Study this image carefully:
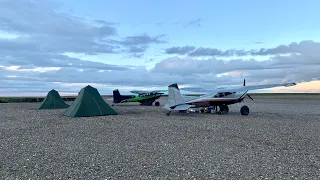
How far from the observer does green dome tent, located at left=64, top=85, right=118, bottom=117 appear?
22031 mm

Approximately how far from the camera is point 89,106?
22.3 meters

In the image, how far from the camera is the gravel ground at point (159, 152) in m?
8.02

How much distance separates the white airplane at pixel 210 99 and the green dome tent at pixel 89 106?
15.3 feet

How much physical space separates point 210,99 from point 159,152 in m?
14.4

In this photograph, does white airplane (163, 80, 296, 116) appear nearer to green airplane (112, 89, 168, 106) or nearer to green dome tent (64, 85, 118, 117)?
green dome tent (64, 85, 118, 117)

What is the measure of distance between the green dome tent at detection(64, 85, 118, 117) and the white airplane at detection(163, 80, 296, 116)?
4653 millimetres

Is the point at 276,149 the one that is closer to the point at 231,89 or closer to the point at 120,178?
the point at 120,178

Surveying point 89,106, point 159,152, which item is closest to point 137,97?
point 89,106

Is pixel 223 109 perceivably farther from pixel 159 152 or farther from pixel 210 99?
pixel 159 152

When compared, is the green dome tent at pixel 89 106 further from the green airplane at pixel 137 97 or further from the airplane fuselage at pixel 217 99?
the green airplane at pixel 137 97

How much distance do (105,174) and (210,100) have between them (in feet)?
56.7

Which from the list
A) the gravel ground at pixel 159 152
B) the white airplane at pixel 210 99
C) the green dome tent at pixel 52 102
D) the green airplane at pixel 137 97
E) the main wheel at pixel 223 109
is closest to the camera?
the gravel ground at pixel 159 152

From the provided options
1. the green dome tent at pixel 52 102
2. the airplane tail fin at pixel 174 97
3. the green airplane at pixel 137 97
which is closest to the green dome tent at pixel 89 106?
the airplane tail fin at pixel 174 97

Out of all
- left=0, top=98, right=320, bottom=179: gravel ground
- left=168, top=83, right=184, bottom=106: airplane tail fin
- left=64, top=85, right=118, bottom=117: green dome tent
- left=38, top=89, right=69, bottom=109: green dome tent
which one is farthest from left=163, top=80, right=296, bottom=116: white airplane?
left=38, top=89, right=69, bottom=109: green dome tent
